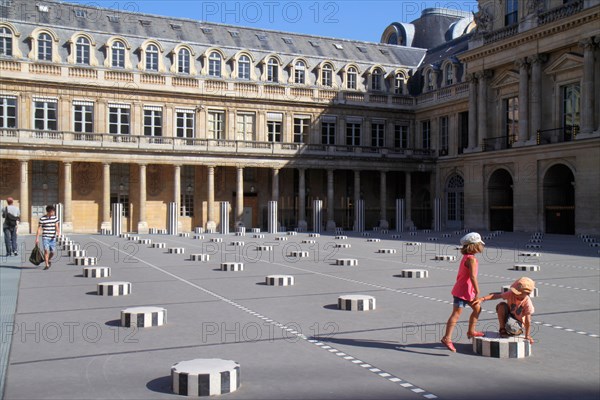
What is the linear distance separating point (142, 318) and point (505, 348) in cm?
593

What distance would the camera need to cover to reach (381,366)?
9.03 meters

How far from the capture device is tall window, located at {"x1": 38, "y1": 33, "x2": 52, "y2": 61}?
5334cm

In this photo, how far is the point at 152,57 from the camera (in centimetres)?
5750

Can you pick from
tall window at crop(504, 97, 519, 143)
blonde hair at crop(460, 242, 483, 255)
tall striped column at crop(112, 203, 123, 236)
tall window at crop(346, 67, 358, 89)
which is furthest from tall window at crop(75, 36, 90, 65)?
blonde hair at crop(460, 242, 483, 255)

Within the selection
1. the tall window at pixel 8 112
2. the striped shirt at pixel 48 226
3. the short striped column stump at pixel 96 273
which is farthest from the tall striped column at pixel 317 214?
the short striped column stump at pixel 96 273

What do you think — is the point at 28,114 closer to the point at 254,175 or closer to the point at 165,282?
the point at 254,175

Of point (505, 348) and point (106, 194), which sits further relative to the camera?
point (106, 194)

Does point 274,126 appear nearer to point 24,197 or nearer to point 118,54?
point 118,54

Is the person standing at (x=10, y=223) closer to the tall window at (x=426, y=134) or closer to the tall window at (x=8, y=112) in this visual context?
the tall window at (x=8, y=112)

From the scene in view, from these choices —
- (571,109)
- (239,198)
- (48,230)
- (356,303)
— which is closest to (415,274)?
(356,303)

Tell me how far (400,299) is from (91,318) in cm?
655

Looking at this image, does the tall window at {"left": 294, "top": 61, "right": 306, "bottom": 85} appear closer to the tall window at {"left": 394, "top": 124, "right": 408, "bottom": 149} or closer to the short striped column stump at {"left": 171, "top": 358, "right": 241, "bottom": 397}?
the tall window at {"left": 394, "top": 124, "right": 408, "bottom": 149}

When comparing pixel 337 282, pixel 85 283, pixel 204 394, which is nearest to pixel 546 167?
pixel 337 282

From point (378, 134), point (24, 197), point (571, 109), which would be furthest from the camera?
point (378, 134)
